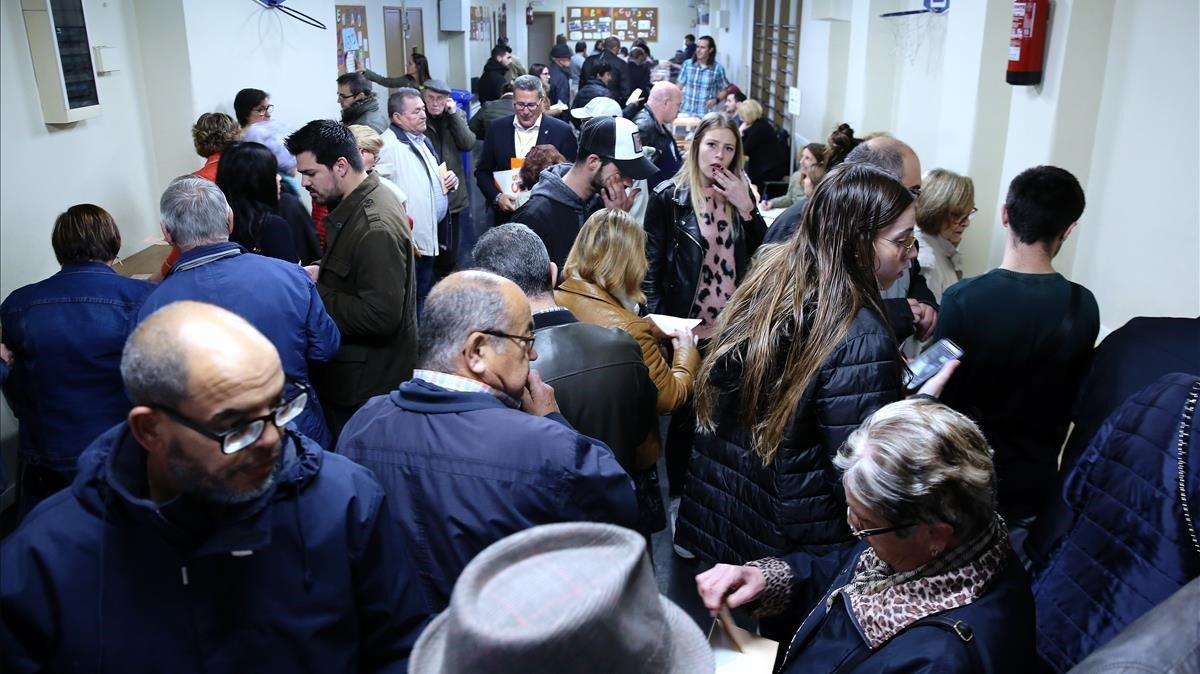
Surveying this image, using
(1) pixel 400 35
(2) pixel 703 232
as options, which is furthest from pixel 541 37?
(2) pixel 703 232

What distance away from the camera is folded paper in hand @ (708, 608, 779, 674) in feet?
4.87

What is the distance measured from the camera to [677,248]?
3572 mm

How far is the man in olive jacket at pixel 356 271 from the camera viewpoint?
3.01m

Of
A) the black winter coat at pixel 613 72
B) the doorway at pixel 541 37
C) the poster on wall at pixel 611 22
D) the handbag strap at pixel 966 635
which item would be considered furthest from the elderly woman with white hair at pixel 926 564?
the doorway at pixel 541 37

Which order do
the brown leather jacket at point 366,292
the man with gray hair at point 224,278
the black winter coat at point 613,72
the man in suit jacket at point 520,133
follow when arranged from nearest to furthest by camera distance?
the man with gray hair at point 224,278 → the brown leather jacket at point 366,292 → the man in suit jacket at point 520,133 → the black winter coat at point 613,72

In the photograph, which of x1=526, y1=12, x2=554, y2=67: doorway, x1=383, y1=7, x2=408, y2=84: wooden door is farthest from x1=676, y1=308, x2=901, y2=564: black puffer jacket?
x1=526, y1=12, x2=554, y2=67: doorway

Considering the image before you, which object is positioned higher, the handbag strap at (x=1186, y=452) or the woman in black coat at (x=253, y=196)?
the woman in black coat at (x=253, y=196)

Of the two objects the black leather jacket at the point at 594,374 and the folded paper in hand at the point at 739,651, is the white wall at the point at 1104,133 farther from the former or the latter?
the folded paper in hand at the point at 739,651

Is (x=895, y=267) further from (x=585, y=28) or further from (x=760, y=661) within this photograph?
(x=585, y=28)

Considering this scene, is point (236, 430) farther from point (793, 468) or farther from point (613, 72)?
point (613, 72)

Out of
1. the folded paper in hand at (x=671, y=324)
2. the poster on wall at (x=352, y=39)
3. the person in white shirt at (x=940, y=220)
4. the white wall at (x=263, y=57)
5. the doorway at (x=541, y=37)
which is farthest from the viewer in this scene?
the doorway at (x=541, y=37)

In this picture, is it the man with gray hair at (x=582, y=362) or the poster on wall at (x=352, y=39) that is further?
the poster on wall at (x=352, y=39)

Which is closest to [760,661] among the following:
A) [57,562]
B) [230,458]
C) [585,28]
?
→ [230,458]

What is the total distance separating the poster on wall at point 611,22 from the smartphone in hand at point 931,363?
72.9 feet
